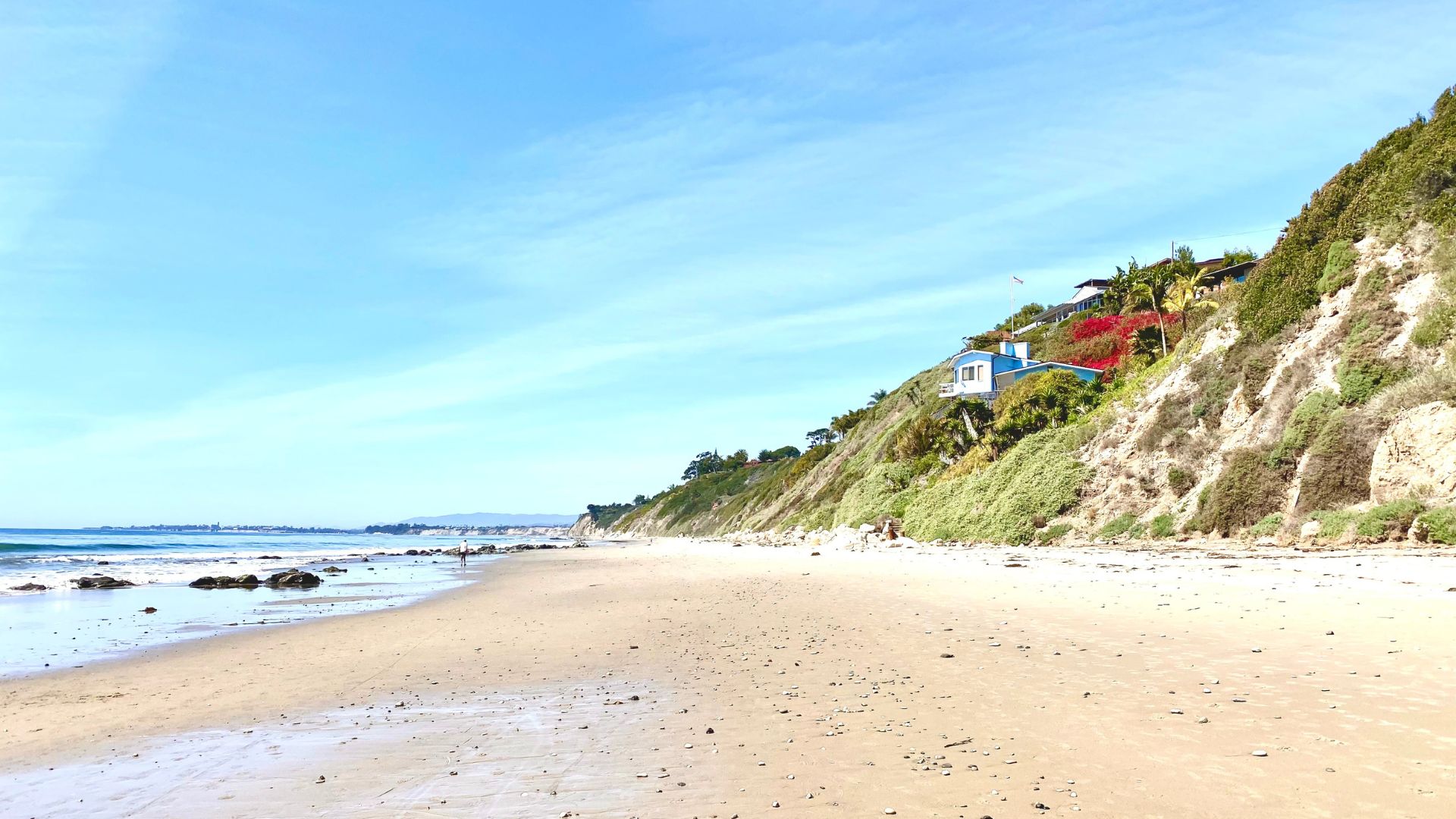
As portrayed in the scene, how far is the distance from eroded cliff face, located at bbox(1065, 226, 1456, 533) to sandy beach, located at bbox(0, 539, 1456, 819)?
225 inches

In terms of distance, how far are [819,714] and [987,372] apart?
62178 millimetres

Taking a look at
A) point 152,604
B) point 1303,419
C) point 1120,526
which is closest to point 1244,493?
point 1303,419

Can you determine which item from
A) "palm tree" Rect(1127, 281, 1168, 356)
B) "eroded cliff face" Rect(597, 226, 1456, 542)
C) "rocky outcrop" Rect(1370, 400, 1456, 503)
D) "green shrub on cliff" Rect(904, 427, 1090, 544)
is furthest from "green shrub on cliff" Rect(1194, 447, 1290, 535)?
"palm tree" Rect(1127, 281, 1168, 356)

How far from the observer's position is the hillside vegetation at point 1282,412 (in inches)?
854

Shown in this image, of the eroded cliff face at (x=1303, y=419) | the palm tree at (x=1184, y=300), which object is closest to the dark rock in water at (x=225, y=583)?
the eroded cliff face at (x=1303, y=419)

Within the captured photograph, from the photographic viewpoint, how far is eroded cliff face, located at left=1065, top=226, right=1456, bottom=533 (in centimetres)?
2112

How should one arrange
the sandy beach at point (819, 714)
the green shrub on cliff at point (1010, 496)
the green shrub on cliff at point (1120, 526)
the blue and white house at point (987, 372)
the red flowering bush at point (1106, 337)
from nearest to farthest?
the sandy beach at point (819, 714) → the green shrub on cliff at point (1120, 526) → the green shrub on cliff at point (1010, 496) → the red flowering bush at point (1106, 337) → the blue and white house at point (987, 372)

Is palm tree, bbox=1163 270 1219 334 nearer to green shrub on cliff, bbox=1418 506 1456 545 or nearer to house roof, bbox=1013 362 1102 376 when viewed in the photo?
house roof, bbox=1013 362 1102 376

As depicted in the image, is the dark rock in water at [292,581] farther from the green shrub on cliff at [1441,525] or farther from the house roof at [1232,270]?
the house roof at [1232,270]

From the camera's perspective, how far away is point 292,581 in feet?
102

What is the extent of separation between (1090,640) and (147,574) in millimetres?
38858

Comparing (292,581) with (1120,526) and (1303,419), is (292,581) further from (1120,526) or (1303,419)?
(1303,419)

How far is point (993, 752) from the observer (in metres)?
6.46

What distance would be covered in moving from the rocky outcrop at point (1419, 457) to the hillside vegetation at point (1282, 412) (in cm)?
4
